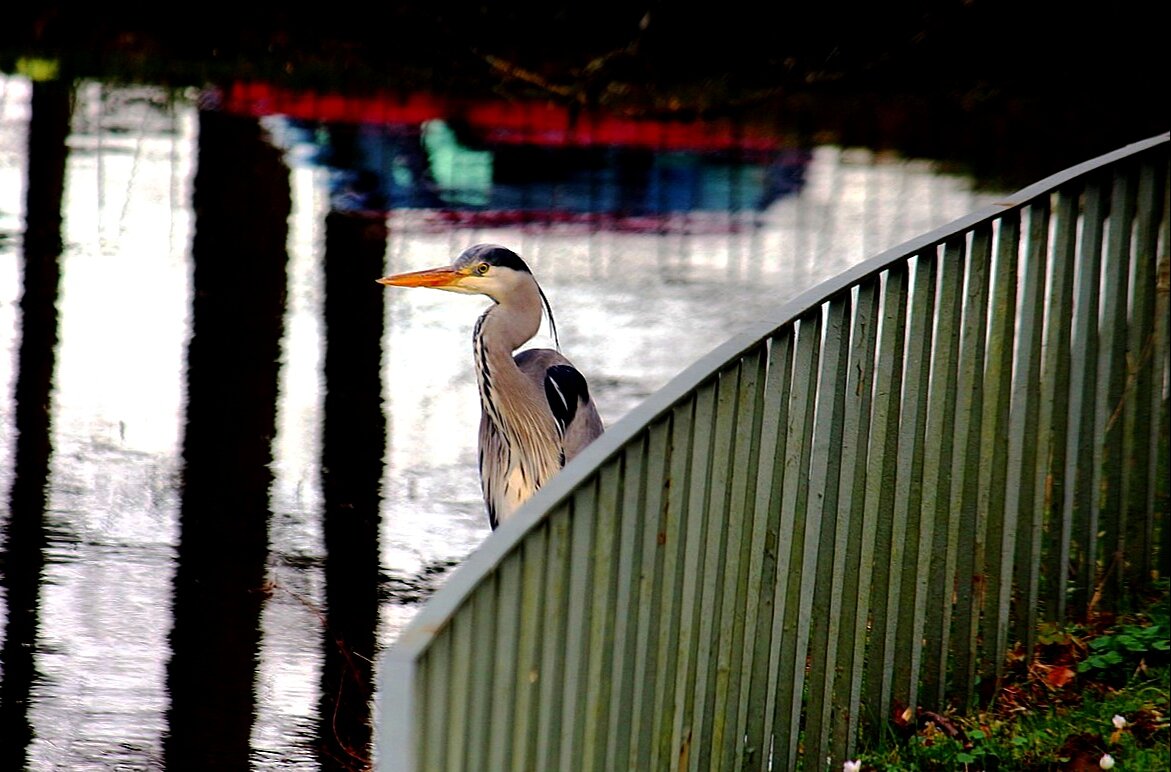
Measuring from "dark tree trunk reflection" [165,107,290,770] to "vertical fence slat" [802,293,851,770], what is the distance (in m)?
1.47

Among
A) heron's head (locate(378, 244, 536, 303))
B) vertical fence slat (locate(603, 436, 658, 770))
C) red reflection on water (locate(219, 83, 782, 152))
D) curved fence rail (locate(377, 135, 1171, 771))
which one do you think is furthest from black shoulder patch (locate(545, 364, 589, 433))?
red reflection on water (locate(219, 83, 782, 152))

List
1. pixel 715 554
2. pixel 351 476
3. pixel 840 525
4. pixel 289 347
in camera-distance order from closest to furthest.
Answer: pixel 715 554, pixel 840 525, pixel 351 476, pixel 289 347

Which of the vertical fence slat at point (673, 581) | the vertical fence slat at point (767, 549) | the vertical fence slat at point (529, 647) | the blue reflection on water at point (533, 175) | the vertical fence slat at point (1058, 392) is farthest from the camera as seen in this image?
the blue reflection on water at point (533, 175)

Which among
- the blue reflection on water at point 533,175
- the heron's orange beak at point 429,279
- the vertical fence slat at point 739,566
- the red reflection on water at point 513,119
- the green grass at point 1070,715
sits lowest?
the green grass at point 1070,715

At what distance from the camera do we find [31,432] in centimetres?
734

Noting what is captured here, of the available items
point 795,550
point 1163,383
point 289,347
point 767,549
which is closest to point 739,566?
point 767,549

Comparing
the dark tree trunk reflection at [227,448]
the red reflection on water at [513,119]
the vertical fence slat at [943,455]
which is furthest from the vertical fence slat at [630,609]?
the red reflection on water at [513,119]

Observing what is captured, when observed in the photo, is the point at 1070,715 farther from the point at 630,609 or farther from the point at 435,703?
the point at 435,703

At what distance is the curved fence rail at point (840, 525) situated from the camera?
2.92 m

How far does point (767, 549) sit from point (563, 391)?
1.47 metres

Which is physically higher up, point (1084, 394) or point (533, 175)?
point (533, 175)

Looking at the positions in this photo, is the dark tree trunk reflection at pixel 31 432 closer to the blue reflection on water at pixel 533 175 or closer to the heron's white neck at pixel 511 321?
the heron's white neck at pixel 511 321

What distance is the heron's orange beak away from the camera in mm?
5141

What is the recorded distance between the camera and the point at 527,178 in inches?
487
